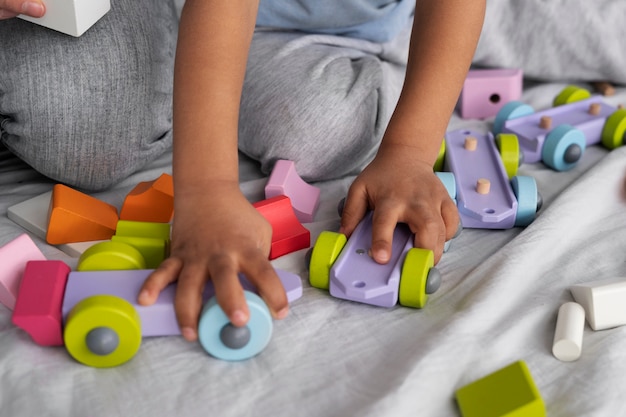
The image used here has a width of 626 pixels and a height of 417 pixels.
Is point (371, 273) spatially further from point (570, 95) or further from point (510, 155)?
point (570, 95)

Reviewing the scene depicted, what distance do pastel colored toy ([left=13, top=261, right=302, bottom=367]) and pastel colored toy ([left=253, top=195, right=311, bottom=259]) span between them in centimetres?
12

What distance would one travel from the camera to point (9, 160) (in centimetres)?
104

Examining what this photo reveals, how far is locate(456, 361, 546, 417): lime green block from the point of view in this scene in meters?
0.59

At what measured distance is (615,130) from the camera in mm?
1051

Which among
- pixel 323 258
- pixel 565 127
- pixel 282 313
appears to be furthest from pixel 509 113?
pixel 282 313

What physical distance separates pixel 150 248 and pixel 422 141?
324 mm

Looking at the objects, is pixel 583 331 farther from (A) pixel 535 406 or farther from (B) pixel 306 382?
(B) pixel 306 382

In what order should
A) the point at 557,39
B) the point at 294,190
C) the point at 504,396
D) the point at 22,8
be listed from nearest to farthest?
the point at 504,396, the point at 22,8, the point at 294,190, the point at 557,39

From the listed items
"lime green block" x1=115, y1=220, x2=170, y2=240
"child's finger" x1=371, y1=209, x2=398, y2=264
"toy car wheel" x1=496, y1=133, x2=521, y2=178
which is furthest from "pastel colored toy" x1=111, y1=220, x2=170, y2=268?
"toy car wheel" x1=496, y1=133, x2=521, y2=178

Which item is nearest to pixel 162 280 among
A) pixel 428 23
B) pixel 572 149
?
pixel 428 23

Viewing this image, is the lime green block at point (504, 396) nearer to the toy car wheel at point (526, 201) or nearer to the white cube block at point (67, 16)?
the toy car wheel at point (526, 201)

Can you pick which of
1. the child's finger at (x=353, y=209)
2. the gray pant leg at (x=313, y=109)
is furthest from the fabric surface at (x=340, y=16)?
the child's finger at (x=353, y=209)

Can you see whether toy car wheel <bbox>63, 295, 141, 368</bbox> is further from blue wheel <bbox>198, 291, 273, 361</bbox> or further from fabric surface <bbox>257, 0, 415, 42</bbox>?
fabric surface <bbox>257, 0, 415, 42</bbox>

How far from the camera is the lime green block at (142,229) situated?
804 millimetres
